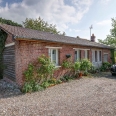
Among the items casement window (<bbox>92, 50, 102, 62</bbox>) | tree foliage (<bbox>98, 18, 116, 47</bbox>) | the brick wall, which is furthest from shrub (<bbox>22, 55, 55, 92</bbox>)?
tree foliage (<bbox>98, 18, 116, 47</bbox>)

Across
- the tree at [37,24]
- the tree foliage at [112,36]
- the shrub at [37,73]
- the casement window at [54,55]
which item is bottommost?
the shrub at [37,73]

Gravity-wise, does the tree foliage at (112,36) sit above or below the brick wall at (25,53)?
above

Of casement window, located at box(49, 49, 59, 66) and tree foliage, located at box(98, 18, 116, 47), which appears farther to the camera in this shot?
tree foliage, located at box(98, 18, 116, 47)

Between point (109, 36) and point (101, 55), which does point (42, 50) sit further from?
point (109, 36)

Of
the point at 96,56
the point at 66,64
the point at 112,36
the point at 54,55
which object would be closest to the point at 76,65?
the point at 66,64

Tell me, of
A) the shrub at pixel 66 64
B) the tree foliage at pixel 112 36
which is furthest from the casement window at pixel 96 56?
the tree foliage at pixel 112 36

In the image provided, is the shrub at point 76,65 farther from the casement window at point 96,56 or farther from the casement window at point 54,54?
the casement window at point 96,56

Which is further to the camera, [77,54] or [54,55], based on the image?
[77,54]

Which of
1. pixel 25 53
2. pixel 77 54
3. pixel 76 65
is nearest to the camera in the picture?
pixel 25 53

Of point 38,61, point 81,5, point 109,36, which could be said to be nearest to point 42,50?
point 38,61

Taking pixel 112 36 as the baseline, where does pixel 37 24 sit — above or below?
above

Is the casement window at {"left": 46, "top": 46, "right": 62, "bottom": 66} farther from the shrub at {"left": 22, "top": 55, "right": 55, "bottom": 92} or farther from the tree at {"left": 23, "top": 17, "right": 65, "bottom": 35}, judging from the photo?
the tree at {"left": 23, "top": 17, "right": 65, "bottom": 35}

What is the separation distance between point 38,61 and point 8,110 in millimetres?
3958

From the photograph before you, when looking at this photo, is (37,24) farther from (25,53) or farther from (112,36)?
(25,53)
